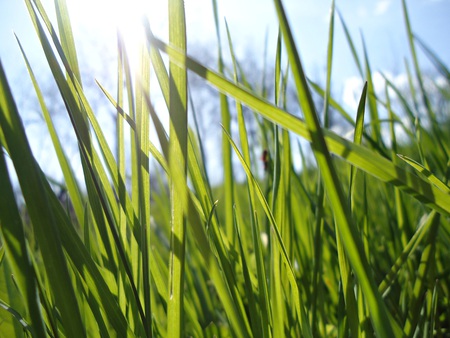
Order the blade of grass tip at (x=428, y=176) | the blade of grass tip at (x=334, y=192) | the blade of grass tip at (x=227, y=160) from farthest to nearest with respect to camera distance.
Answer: the blade of grass tip at (x=227, y=160)
the blade of grass tip at (x=428, y=176)
the blade of grass tip at (x=334, y=192)

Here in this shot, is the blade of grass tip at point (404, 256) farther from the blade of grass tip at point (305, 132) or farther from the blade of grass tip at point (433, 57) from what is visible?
the blade of grass tip at point (433, 57)

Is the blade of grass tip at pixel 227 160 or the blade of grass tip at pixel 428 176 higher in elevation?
the blade of grass tip at pixel 227 160

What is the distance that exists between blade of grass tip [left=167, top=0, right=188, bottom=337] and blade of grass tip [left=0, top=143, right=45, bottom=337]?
0.06 m

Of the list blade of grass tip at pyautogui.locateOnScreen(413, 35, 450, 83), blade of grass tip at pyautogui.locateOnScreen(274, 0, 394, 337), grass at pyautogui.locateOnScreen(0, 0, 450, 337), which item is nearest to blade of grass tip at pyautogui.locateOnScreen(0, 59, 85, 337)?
grass at pyautogui.locateOnScreen(0, 0, 450, 337)

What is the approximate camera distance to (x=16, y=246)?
0.17m

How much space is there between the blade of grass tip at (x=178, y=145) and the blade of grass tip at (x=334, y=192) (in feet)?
0.15

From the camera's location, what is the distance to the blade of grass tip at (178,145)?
0.16m

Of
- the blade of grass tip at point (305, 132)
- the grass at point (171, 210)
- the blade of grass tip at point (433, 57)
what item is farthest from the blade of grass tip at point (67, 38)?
the blade of grass tip at point (433, 57)

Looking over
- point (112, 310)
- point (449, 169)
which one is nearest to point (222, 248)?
point (112, 310)

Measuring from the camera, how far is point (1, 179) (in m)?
0.16

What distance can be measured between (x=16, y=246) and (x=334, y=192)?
0.42 ft

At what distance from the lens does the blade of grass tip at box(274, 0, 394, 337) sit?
0.46 ft

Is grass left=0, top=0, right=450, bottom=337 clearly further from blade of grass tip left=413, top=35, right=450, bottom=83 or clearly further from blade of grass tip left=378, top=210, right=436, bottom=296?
blade of grass tip left=413, top=35, right=450, bottom=83

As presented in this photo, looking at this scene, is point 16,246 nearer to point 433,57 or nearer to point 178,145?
point 178,145
